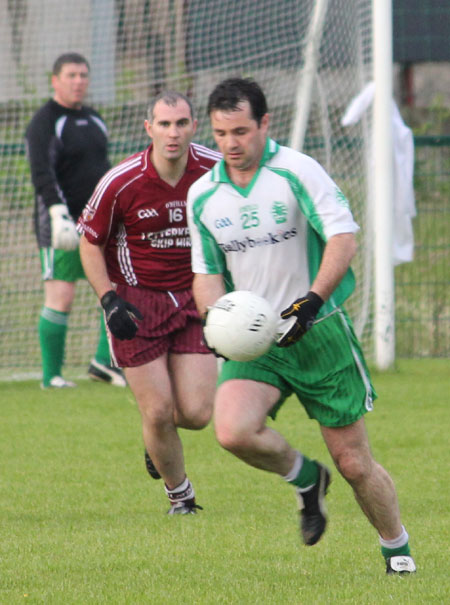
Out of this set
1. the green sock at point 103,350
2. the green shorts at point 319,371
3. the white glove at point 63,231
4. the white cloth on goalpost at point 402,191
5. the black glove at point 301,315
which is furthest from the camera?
the white cloth on goalpost at point 402,191

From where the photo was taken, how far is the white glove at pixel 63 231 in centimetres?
887

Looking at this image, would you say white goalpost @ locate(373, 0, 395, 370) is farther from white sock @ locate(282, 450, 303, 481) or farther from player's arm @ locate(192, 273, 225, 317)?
white sock @ locate(282, 450, 303, 481)

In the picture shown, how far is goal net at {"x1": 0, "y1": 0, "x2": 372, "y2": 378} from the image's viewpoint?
34.9ft

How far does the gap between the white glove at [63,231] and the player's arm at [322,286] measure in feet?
15.0

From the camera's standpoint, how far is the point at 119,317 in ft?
18.3

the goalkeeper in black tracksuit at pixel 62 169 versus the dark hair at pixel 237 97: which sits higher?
the dark hair at pixel 237 97

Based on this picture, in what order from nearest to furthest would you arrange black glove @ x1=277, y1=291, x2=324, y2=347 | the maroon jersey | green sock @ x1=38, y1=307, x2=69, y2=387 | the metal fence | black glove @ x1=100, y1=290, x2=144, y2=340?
1. black glove @ x1=277, y1=291, x2=324, y2=347
2. black glove @ x1=100, y1=290, x2=144, y2=340
3. the maroon jersey
4. green sock @ x1=38, y1=307, x2=69, y2=387
5. the metal fence

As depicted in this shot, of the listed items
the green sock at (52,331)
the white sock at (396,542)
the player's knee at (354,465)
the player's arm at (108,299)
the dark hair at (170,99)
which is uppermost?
the dark hair at (170,99)

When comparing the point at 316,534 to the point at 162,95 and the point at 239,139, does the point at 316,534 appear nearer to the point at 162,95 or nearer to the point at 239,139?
the point at 239,139

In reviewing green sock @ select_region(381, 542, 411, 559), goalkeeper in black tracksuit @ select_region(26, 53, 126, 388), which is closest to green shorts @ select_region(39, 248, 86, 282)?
goalkeeper in black tracksuit @ select_region(26, 53, 126, 388)

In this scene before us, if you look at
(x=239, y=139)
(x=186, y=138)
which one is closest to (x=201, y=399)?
(x=186, y=138)

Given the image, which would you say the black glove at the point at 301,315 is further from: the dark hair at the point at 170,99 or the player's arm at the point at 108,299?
the dark hair at the point at 170,99

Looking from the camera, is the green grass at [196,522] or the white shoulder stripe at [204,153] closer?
the green grass at [196,522]

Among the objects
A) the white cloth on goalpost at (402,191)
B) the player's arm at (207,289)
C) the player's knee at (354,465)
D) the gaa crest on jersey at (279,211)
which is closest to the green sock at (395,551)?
the player's knee at (354,465)
